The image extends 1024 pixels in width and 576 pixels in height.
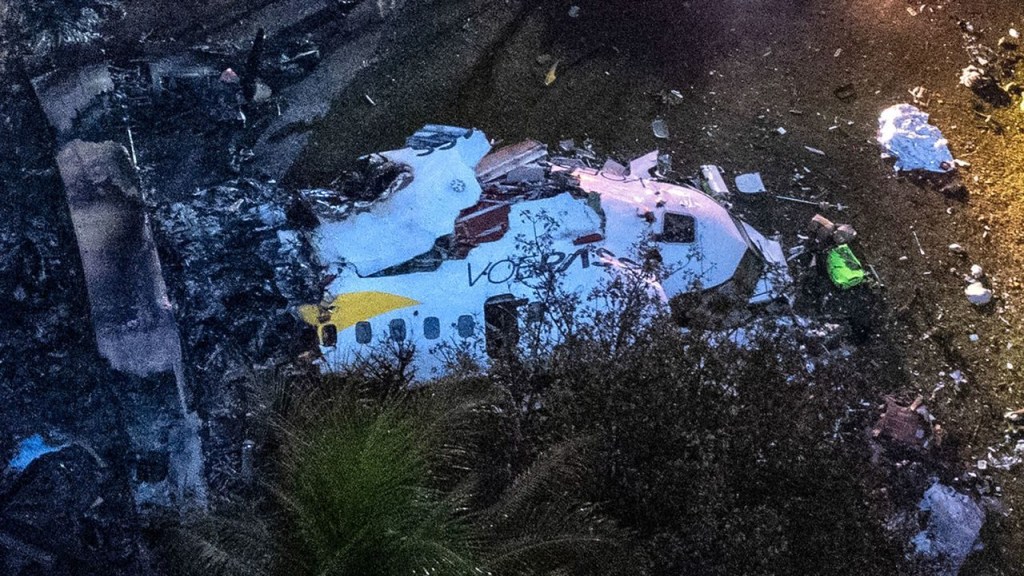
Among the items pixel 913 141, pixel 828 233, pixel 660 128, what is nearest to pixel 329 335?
pixel 660 128

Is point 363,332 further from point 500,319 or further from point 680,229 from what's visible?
point 680,229

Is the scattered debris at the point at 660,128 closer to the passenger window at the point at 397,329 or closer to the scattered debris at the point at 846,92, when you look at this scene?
the scattered debris at the point at 846,92

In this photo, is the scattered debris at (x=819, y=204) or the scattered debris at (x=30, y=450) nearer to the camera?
the scattered debris at (x=30, y=450)

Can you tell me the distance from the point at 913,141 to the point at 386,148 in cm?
343

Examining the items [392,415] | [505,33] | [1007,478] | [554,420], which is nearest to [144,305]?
[392,415]

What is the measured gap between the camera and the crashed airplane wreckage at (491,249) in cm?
471

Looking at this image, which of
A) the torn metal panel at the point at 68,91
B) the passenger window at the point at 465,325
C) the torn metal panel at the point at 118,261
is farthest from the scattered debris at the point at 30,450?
the passenger window at the point at 465,325

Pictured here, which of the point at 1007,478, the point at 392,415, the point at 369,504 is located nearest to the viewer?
the point at 369,504

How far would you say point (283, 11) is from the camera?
18.9ft

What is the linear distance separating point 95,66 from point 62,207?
1042mm

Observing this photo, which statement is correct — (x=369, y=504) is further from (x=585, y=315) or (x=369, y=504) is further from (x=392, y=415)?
(x=585, y=315)

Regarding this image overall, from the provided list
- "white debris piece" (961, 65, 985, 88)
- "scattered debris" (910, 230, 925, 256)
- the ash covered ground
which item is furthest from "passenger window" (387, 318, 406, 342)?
"white debris piece" (961, 65, 985, 88)

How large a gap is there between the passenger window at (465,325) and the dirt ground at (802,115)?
1.32m

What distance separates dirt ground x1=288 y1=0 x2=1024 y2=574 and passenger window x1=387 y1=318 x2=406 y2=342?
111 cm
